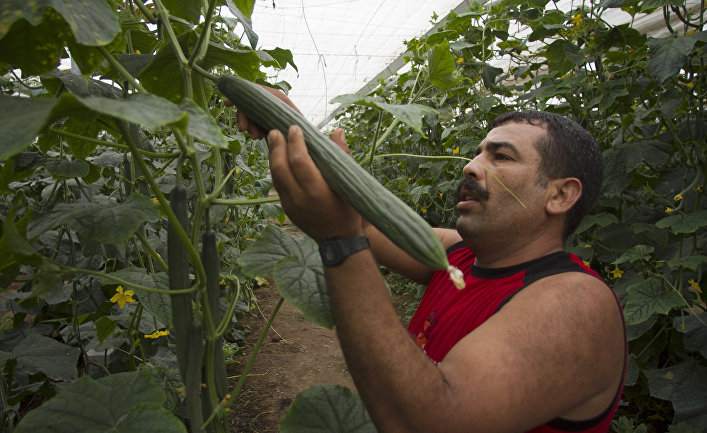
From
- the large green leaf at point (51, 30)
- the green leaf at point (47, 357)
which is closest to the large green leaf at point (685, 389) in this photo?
the green leaf at point (47, 357)

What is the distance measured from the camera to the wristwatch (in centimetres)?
88

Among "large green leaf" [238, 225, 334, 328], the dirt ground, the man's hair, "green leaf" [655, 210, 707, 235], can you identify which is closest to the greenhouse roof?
the dirt ground

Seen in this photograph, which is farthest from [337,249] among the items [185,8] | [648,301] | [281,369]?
[281,369]

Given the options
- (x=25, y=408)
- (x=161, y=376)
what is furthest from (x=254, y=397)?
(x=161, y=376)

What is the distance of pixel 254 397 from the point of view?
10.3ft

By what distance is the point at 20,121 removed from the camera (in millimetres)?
563

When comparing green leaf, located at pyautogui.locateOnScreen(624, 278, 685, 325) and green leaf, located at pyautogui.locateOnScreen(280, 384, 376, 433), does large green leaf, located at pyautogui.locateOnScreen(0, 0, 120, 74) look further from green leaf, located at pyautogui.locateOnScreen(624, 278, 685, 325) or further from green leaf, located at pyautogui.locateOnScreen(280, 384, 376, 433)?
green leaf, located at pyautogui.locateOnScreen(624, 278, 685, 325)

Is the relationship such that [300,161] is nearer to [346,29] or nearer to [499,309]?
[499,309]

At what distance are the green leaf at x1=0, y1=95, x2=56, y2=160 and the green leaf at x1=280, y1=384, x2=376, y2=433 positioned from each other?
28.6 inches

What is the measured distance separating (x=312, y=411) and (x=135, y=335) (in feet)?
3.01

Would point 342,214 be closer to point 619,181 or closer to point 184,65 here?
point 184,65

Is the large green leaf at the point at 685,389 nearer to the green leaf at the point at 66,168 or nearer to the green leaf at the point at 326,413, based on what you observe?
the green leaf at the point at 326,413

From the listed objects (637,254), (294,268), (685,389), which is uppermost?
(294,268)

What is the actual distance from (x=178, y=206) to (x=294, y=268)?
0.25m
